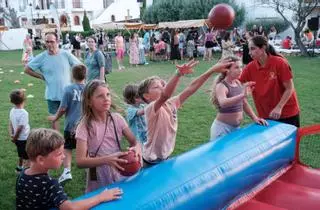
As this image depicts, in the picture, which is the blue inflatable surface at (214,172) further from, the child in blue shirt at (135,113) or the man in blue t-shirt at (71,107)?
the man in blue t-shirt at (71,107)

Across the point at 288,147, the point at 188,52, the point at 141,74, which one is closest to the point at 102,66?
the point at 288,147

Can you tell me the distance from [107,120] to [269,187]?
1802mm

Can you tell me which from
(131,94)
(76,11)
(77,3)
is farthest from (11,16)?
(131,94)

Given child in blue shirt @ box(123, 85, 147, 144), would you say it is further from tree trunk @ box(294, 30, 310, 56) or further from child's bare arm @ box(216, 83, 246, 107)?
tree trunk @ box(294, 30, 310, 56)

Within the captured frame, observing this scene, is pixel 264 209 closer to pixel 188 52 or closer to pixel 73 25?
pixel 188 52

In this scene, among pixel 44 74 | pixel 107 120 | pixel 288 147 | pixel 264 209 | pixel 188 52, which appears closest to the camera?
pixel 107 120

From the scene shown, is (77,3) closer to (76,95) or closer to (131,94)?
(76,95)

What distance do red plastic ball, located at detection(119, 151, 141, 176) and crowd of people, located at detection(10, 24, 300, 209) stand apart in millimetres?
36

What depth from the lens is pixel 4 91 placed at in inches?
449

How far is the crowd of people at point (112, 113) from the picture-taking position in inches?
95.0

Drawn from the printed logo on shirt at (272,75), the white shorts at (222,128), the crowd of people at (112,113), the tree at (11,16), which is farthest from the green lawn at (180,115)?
the tree at (11,16)

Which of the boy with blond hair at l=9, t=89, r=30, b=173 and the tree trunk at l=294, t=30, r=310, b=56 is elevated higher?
the boy with blond hair at l=9, t=89, r=30, b=173

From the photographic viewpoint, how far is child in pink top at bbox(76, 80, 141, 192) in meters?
2.86

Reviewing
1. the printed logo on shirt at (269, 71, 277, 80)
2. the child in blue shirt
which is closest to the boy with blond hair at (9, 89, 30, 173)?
the child in blue shirt
